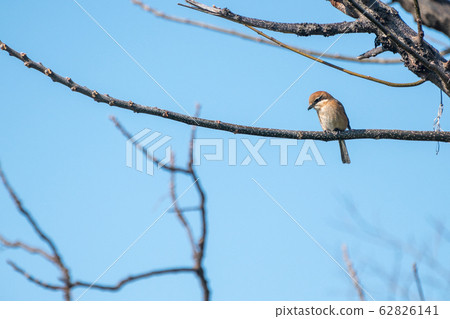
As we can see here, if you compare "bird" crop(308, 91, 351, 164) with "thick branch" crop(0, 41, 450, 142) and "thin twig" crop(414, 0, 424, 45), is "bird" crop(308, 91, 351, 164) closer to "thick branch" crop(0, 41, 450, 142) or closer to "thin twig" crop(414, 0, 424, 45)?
"thick branch" crop(0, 41, 450, 142)

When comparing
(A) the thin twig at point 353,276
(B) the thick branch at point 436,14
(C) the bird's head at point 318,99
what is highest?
(C) the bird's head at point 318,99

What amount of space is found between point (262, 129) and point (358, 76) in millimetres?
683

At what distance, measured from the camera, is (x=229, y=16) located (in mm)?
3061

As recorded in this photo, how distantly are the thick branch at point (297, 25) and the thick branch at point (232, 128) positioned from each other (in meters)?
0.62

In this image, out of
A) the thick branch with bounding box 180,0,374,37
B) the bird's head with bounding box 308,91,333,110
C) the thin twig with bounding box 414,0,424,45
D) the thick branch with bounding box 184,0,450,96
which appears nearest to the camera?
the thin twig with bounding box 414,0,424,45

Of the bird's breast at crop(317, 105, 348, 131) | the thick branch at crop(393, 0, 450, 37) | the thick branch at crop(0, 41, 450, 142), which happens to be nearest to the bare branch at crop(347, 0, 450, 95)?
the thick branch at crop(393, 0, 450, 37)

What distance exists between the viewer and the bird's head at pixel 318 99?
6.39 meters

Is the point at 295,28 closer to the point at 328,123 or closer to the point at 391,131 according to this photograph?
the point at 391,131

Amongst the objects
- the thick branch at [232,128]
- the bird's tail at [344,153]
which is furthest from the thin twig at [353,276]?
the bird's tail at [344,153]

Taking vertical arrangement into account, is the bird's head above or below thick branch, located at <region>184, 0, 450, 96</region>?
above

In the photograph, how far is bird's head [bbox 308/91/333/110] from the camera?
21.0 feet

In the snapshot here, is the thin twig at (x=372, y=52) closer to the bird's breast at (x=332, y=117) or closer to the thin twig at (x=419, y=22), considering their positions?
the thin twig at (x=419, y=22)

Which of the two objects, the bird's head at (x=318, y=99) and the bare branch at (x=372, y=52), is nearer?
the bare branch at (x=372, y=52)
